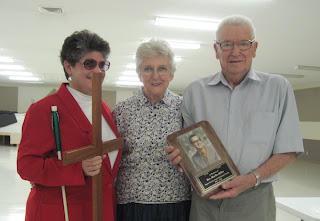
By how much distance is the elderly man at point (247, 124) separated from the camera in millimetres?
1400

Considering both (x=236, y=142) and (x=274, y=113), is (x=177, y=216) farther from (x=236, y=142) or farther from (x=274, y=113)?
(x=274, y=113)

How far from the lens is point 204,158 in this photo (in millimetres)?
1374

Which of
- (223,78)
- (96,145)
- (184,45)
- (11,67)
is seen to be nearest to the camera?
(96,145)

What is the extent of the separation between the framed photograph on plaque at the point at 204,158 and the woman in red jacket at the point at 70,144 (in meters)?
0.39

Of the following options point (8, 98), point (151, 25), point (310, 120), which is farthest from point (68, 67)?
point (8, 98)

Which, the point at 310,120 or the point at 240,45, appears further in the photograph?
the point at 310,120

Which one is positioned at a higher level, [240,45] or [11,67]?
[11,67]

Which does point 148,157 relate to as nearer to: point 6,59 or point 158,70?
point 158,70

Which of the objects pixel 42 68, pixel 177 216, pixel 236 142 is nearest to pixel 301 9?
pixel 236 142

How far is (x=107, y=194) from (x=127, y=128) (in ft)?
1.23

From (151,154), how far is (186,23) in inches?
151

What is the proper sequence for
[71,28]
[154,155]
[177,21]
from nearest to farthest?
[154,155], [177,21], [71,28]

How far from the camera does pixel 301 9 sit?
4242mm

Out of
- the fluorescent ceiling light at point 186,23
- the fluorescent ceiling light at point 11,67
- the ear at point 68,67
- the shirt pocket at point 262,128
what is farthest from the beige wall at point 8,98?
the shirt pocket at point 262,128
